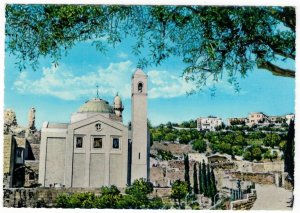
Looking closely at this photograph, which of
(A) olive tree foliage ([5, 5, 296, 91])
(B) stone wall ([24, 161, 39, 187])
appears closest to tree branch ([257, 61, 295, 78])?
(A) olive tree foliage ([5, 5, 296, 91])

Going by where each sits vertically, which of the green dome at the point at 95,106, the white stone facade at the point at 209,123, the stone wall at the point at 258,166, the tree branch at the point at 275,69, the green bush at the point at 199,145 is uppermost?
the tree branch at the point at 275,69

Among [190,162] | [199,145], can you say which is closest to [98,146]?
[190,162]

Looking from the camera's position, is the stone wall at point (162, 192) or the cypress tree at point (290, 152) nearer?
the cypress tree at point (290, 152)

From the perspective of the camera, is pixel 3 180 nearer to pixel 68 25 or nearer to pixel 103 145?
pixel 103 145

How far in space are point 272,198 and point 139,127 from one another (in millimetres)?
2783

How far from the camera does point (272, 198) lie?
10219mm

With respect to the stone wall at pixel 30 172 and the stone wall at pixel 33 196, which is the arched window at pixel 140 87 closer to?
the stone wall at pixel 33 196

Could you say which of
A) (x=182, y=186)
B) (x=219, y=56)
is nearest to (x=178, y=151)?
(x=182, y=186)

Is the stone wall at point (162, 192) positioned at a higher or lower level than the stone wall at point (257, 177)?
lower

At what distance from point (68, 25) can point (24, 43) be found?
83cm

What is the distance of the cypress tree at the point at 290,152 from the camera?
10.1 m

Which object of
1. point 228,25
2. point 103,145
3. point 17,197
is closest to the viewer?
point 228,25

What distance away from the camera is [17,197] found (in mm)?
9977

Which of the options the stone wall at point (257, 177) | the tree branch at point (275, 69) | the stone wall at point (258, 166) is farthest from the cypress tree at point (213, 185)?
the tree branch at point (275, 69)
